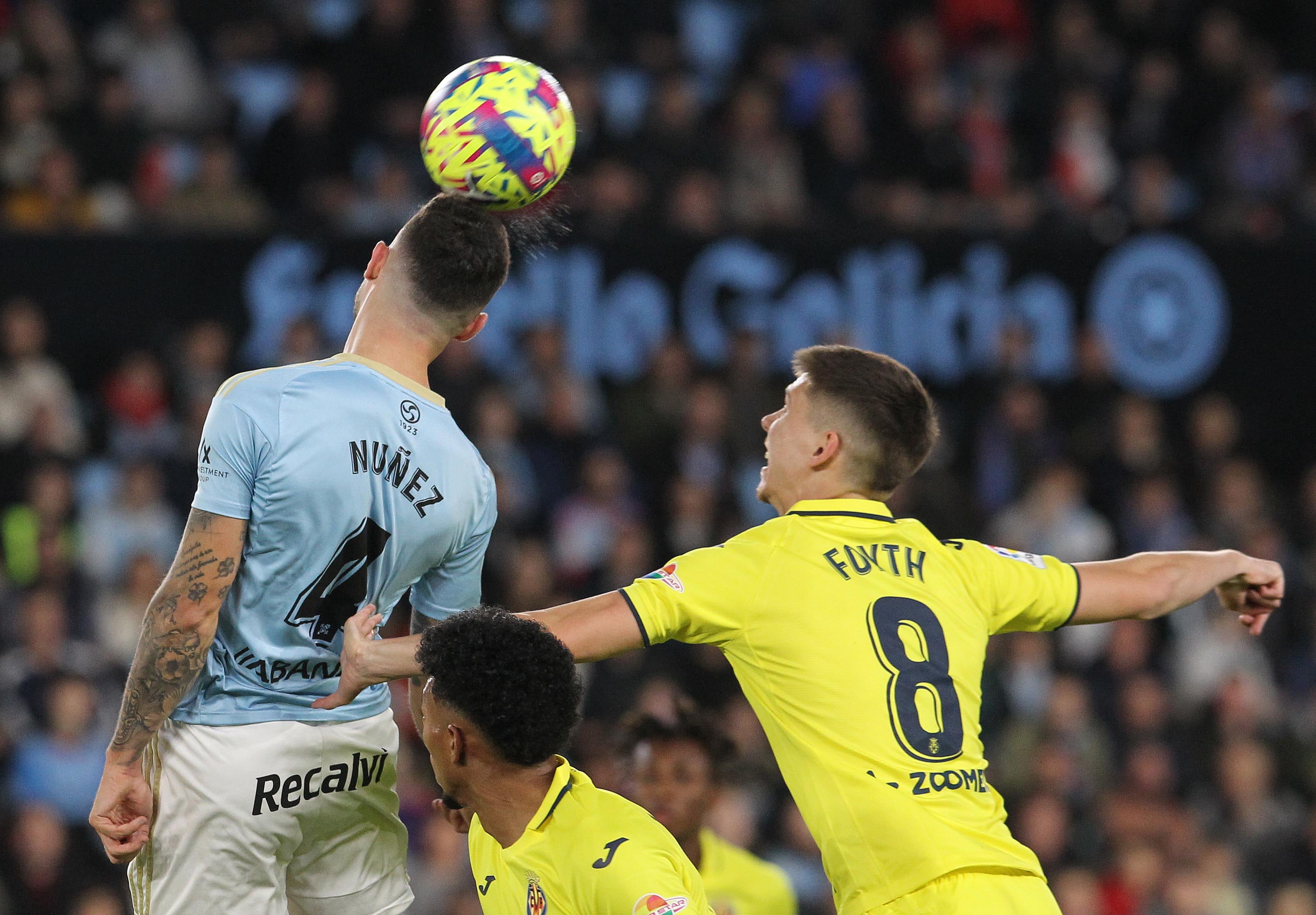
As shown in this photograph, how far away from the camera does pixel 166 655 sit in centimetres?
361

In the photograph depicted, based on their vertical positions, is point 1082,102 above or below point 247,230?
above

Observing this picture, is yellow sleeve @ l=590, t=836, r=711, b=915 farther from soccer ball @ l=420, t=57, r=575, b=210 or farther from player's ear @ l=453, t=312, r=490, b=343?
soccer ball @ l=420, t=57, r=575, b=210

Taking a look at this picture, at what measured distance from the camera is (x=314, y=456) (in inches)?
144

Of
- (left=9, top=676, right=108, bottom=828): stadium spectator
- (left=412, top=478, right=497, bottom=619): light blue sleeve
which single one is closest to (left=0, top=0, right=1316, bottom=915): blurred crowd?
(left=9, top=676, right=108, bottom=828): stadium spectator

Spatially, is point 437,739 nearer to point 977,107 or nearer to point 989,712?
point 989,712

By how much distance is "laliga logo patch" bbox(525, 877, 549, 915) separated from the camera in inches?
138

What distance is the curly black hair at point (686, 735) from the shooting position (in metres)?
5.23

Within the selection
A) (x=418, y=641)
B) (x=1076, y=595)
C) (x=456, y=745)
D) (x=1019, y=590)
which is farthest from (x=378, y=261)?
(x=1076, y=595)

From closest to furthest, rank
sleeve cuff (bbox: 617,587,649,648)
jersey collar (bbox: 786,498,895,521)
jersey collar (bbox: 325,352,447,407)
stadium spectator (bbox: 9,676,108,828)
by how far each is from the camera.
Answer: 1. sleeve cuff (bbox: 617,587,649,648)
2. jersey collar (bbox: 325,352,447,407)
3. jersey collar (bbox: 786,498,895,521)
4. stadium spectator (bbox: 9,676,108,828)

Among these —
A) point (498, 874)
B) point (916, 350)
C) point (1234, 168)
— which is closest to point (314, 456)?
point (498, 874)

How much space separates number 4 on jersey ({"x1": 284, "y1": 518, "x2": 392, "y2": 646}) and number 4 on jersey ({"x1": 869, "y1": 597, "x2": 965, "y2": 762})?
1145mm

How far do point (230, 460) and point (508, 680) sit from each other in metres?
0.78

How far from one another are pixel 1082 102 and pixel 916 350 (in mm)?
3083

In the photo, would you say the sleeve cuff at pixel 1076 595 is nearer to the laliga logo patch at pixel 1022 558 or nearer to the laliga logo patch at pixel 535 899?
the laliga logo patch at pixel 1022 558
